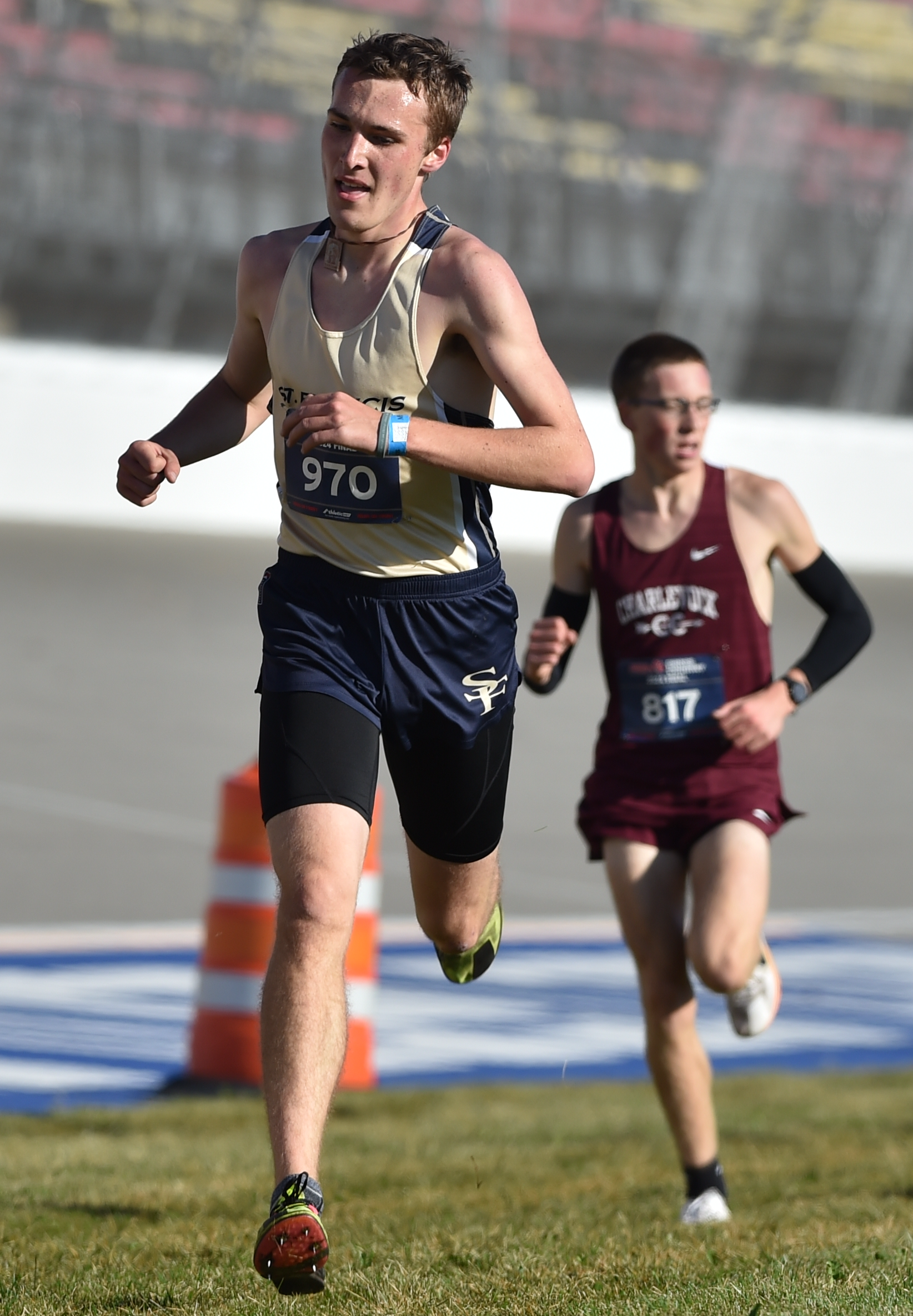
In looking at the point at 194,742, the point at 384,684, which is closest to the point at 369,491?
the point at 384,684

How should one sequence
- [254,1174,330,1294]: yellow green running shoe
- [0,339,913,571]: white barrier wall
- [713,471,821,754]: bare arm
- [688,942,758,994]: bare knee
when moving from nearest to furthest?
1. [254,1174,330,1294]: yellow green running shoe
2. [688,942,758,994]: bare knee
3. [713,471,821,754]: bare arm
4. [0,339,913,571]: white barrier wall

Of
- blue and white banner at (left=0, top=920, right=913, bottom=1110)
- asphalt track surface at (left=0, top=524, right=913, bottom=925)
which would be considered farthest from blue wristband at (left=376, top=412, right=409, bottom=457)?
asphalt track surface at (left=0, top=524, right=913, bottom=925)

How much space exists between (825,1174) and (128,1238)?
97.0 inches

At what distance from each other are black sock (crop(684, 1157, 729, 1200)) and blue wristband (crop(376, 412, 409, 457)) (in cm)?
242

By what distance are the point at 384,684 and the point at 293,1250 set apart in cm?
117

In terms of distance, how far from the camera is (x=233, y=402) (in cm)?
418

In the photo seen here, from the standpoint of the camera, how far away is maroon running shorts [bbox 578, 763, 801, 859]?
522 cm

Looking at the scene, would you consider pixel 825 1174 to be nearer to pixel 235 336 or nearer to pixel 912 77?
pixel 235 336

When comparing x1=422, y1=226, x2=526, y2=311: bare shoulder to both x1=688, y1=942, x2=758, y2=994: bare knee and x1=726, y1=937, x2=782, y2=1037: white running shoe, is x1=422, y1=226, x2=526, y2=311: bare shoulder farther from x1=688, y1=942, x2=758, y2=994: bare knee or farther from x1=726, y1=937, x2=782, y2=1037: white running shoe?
x1=726, y1=937, x2=782, y2=1037: white running shoe

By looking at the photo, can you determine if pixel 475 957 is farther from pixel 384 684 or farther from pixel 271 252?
pixel 271 252

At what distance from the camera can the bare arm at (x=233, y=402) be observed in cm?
395

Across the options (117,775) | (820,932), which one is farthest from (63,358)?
(820,932)

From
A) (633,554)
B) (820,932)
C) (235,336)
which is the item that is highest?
(235,336)

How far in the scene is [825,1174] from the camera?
19.2ft
